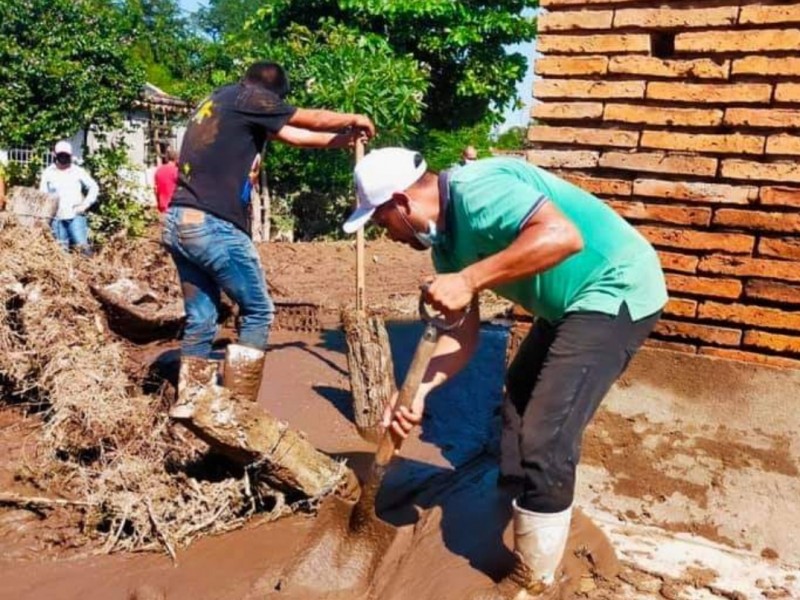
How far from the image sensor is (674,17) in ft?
12.2

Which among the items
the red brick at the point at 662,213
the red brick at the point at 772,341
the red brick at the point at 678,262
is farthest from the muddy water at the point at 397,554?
the red brick at the point at 662,213

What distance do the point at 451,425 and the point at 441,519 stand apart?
5.08 feet

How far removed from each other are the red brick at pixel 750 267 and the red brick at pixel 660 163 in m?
0.36

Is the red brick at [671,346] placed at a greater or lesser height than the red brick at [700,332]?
lesser

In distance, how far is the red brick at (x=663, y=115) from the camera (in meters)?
3.67

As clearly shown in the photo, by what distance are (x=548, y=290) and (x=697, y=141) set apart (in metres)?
1.19

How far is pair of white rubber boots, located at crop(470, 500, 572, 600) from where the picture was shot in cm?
300

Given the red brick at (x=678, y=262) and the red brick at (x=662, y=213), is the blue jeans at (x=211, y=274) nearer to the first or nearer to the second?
the red brick at (x=662, y=213)

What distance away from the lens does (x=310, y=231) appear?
1638cm

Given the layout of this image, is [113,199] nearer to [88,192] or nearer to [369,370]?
[88,192]

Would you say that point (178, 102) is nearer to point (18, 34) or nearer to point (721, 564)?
point (18, 34)

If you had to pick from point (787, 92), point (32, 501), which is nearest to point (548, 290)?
point (787, 92)

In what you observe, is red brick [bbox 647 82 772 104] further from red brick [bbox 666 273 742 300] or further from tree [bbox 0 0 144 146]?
tree [bbox 0 0 144 146]

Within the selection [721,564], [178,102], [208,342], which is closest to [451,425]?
[208,342]
